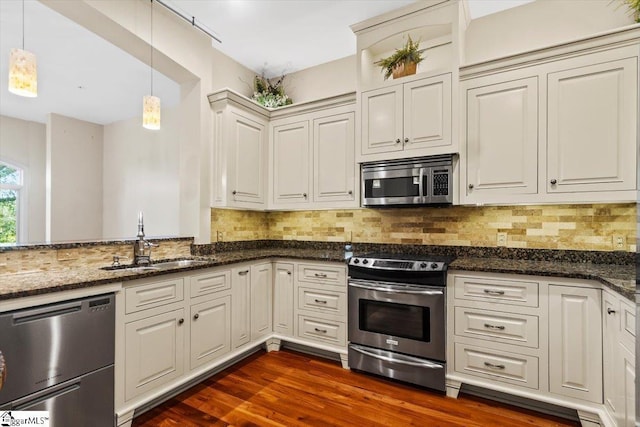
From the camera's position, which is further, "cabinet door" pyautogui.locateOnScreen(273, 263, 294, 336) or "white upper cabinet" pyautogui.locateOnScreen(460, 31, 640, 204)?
"cabinet door" pyautogui.locateOnScreen(273, 263, 294, 336)

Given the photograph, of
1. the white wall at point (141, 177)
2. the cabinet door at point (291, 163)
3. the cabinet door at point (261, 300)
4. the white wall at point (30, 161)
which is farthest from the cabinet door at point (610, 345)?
the white wall at point (30, 161)

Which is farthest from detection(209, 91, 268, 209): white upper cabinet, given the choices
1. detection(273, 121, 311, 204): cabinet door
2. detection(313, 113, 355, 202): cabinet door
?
detection(313, 113, 355, 202): cabinet door

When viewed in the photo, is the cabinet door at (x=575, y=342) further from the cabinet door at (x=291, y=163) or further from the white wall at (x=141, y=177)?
the white wall at (x=141, y=177)

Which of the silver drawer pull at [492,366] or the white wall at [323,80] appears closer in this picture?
the silver drawer pull at [492,366]

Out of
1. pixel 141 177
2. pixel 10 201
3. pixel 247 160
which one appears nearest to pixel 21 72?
pixel 247 160

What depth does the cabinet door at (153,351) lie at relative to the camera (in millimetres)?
1999

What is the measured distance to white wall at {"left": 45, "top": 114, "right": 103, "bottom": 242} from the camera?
604cm

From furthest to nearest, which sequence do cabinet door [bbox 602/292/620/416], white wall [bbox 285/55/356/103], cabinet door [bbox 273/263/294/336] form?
white wall [bbox 285/55/356/103]
cabinet door [bbox 273/263/294/336]
cabinet door [bbox 602/292/620/416]

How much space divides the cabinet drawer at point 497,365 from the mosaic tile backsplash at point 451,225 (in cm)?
92

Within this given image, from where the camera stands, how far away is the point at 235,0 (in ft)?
8.75

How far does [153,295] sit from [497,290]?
7.63 feet

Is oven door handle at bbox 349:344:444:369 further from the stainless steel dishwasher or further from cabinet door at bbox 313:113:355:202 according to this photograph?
the stainless steel dishwasher

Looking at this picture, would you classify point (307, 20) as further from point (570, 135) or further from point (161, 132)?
point (161, 132)

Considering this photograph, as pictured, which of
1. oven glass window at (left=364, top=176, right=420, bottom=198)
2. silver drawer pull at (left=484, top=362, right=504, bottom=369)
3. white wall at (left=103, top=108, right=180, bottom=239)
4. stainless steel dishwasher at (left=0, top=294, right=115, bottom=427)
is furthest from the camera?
white wall at (left=103, top=108, right=180, bottom=239)
